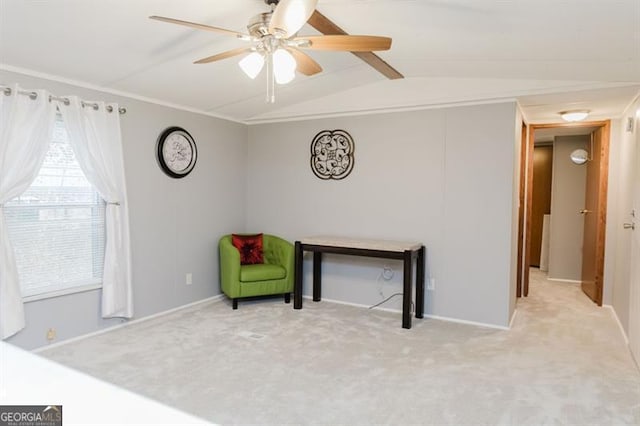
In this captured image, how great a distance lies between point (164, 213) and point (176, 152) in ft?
2.14

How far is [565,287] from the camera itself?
5785 mm

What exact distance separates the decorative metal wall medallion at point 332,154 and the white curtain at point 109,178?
6.93 feet

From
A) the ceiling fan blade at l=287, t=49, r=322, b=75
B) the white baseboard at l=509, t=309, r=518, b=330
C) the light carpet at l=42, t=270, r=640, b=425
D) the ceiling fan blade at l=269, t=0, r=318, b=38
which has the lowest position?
the light carpet at l=42, t=270, r=640, b=425

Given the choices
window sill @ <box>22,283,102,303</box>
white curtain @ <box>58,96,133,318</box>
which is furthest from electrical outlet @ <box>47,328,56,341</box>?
white curtain @ <box>58,96,133,318</box>

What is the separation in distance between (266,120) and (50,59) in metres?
2.56

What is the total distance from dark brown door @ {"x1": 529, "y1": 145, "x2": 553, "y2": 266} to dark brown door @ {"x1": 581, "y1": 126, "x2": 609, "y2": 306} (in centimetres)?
155

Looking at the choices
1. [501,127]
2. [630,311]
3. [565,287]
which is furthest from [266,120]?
[565,287]

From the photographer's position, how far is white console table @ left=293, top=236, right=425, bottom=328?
3.98 m

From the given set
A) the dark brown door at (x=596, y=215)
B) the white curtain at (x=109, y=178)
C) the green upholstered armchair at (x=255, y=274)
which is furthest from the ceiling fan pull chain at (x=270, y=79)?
the dark brown door at (x=596, y=215)

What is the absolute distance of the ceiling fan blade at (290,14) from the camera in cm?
169

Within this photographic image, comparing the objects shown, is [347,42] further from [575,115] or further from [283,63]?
[575,115]

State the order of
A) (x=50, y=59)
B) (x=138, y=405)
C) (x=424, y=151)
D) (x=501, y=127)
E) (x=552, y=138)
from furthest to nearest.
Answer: (x=552, y=138), (x=424, y=151), (x=501, y=127), (x=50, y=59), (x=138, y=405)

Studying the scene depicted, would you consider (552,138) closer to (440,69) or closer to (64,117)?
(440,69)

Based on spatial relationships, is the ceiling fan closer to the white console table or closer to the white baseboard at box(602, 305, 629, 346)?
the white console table
